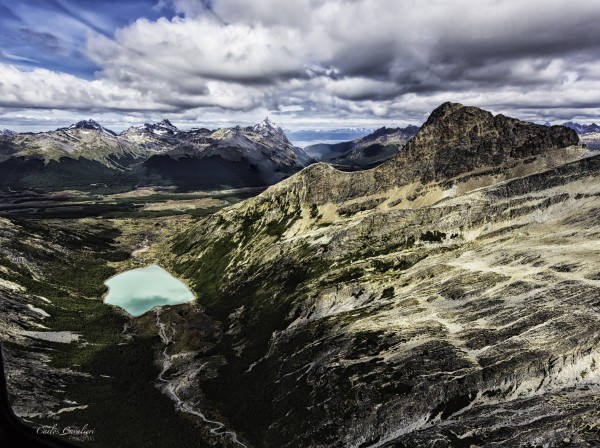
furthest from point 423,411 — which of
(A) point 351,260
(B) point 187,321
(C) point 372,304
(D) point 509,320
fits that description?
(B) point 187,321

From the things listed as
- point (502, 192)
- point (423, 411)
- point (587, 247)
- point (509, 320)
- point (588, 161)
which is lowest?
point (423, 411)

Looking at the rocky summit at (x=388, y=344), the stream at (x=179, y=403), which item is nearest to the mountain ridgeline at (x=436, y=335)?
the rocky summit at (x=388, y=344)

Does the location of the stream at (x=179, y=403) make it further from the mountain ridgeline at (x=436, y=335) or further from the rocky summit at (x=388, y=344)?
the mountain ridgeline at (x=436, y=335)

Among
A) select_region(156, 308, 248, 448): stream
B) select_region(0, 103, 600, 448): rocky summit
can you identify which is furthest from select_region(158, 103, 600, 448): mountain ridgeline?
select_region(156, 308, 248, 448): stream

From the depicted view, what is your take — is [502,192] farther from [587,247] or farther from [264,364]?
[264,364]

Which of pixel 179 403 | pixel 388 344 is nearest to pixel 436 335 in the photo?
pixel 388 344

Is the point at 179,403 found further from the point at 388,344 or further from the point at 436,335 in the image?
the point at 436,335
